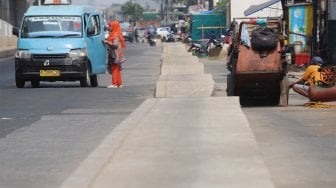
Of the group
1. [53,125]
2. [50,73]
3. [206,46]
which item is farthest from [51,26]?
[206,46]

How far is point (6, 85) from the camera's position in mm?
23516

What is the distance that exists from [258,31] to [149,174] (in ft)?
30.0

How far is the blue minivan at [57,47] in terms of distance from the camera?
2133cm

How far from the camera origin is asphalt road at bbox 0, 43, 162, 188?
909cm

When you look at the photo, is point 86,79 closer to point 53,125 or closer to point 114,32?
point 114,32

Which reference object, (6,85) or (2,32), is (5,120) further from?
(2,32)

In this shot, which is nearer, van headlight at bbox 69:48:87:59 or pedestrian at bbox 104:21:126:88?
pedestrian at bbox 104:21:126:88

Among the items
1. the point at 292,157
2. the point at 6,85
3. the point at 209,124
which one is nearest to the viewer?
the point at 292,157

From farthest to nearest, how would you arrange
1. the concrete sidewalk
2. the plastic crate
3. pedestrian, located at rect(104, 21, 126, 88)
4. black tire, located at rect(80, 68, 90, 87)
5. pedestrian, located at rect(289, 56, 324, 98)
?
1. the plastic crate
2. black tire, located at rect(80, 68, 90, 87)
3. pedestrian, located at rect(104, 21, 126, 88)
4. pedestrian, located at rect(289, 56, 324, 98)
5. the concrete sidewalk

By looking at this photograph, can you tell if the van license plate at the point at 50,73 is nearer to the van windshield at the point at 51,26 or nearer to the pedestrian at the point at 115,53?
the van windshield at the point at 51,26

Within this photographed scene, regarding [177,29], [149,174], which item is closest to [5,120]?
[149,174]

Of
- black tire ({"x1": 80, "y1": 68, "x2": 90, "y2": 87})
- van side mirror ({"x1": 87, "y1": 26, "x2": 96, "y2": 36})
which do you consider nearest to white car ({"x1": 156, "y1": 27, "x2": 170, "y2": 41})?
van side mirror ({"x1": 87, "y1": 26, "x2": 96, "y2": 36})

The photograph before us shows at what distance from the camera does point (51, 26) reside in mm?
22016

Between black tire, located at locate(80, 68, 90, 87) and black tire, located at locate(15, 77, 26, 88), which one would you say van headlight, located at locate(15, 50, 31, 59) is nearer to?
black tire, located at locate(15, 77, 26, 88)
